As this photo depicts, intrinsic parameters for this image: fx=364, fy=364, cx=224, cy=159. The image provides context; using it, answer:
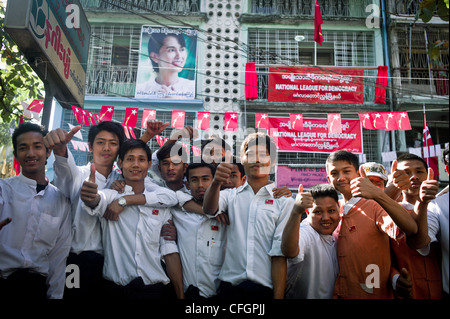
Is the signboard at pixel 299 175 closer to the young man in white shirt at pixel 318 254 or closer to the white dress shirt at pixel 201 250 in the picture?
the young man in white shirt at pixel 318 254

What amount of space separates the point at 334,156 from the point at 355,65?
26.5 feet

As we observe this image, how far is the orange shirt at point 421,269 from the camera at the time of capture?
2.28 metres

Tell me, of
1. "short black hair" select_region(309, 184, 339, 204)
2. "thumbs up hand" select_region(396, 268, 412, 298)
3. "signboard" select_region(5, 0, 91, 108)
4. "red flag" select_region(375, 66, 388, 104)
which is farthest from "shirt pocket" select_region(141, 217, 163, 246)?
Result: "red flag" select_region(375, 66, 388, 104)

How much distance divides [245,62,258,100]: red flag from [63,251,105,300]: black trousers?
7.24m

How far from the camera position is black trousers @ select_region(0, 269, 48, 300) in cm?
213

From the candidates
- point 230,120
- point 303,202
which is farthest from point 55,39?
point 230,120

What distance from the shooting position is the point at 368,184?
2.03m

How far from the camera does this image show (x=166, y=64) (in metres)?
9.40

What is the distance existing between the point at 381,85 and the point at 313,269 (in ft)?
25.4

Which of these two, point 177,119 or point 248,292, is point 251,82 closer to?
point 177,119

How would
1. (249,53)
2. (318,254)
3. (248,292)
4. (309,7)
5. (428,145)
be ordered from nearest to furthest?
(248,292) < (318,254) < (428,145) < (249,53) < (309,7)

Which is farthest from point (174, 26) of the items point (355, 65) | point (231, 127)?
point (355, 65)

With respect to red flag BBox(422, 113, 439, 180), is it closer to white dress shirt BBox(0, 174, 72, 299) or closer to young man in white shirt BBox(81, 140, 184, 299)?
young man in white shirt BBox(81, 140, 184, 299)

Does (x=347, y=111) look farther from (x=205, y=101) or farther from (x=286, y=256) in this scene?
(x=286, y=256)
